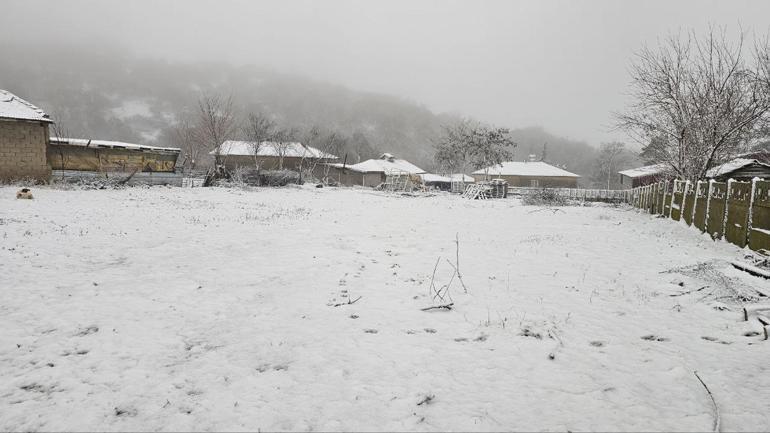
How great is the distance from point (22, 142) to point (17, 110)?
174 centimetres

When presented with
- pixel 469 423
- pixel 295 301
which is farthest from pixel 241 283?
pixel 469 423

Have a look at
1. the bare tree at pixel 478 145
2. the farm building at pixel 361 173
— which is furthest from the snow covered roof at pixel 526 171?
the farm building at pixel 361 173

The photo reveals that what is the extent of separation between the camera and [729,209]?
8.90 metres

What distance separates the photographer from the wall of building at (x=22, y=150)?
18391 millimetres

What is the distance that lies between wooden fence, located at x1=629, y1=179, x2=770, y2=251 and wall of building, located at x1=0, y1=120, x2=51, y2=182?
28278 mm

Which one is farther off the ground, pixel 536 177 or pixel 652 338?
pixel 536 177

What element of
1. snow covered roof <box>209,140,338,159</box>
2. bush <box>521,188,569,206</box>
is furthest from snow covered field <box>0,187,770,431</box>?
snow covered roof <box>209,140,338,159</box>

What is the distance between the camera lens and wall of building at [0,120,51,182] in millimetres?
18391

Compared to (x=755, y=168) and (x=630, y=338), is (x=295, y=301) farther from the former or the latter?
(x=755, y=168)

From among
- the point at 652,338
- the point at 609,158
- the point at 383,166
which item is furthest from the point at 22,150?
the point at 609,158

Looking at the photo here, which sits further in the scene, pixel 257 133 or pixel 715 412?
pixel 257 133

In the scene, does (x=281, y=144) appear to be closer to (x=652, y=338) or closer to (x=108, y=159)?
(x=108, y=159)

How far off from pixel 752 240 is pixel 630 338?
6.55 metres

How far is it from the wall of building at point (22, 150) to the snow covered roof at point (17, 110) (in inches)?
14.7
